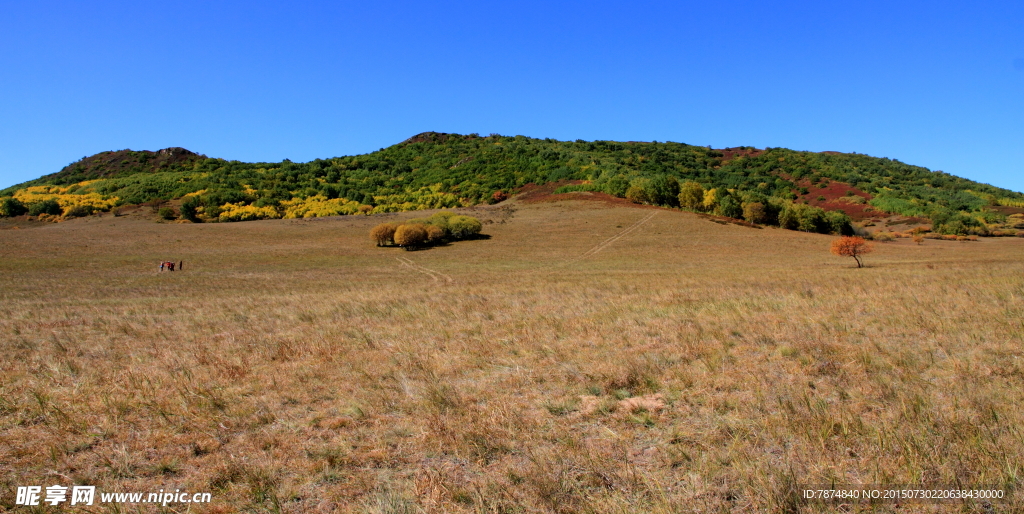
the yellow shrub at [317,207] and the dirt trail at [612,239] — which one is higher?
the yellow shrub at [317,207]

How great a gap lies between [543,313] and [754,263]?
96.8 feet

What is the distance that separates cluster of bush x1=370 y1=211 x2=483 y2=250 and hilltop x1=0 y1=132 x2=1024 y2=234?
81.9 ft

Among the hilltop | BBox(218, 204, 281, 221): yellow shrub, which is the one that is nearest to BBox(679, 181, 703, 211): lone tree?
the hilltop

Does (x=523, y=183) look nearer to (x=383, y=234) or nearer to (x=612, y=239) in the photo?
(x=612, y=239)

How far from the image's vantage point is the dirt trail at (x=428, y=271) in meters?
30.0

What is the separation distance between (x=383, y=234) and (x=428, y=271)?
17068 mm

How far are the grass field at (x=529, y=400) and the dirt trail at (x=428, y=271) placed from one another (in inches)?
572

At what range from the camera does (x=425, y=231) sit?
51594mm

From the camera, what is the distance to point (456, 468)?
461 centimetres

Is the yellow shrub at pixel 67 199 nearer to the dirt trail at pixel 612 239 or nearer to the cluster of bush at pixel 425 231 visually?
the cluster of bush at pixel 425 231

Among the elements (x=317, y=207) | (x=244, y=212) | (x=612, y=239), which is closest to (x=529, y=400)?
(x=612, y=239)

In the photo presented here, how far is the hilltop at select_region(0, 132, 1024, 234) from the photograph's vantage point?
71.2 meters

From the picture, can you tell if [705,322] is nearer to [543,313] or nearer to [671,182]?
[543,313]

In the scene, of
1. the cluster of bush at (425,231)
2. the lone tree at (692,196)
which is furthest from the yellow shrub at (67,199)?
the lone tree at (692,196)
